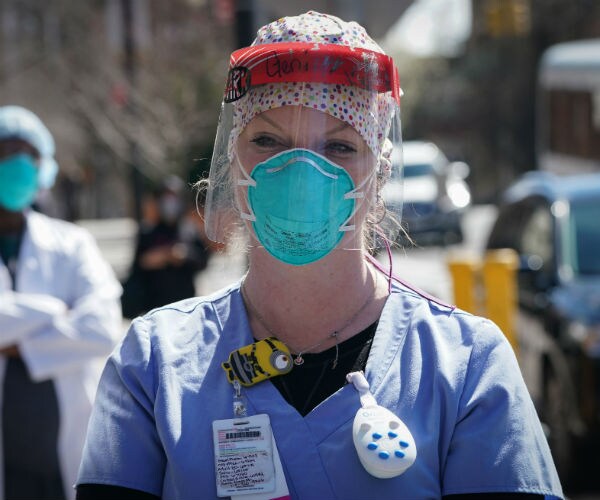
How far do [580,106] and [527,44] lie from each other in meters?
26.4

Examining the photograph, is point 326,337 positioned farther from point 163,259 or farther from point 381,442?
point 163,259

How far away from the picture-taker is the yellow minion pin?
6.64ft

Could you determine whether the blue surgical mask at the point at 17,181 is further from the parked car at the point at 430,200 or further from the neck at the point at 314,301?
the parked car at the point at 430,200

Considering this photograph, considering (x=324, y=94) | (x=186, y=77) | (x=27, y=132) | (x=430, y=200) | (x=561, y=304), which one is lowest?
(x=561, y=304)

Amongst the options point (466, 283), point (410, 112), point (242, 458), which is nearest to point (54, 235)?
point (242, 458)

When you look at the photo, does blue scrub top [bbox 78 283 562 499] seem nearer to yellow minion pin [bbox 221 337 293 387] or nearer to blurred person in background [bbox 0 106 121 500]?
yellow minion pin [bbox 221 337 293 387]

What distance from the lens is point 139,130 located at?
1858 centimetres

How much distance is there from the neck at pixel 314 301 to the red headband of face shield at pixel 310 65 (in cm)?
36

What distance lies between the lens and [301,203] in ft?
6.70

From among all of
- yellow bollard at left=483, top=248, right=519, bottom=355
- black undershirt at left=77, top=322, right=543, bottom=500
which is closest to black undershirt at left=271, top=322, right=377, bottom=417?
black undershirt at left=77, top=322, right=543, bottom=500

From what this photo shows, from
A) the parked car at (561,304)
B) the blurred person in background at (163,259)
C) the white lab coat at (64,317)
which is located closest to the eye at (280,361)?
the white lab coat at (64,317)

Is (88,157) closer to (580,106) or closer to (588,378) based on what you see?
(580,106)

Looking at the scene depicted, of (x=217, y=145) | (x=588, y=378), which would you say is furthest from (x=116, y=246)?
(x=217, y=145)

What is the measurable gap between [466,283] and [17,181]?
398cm
